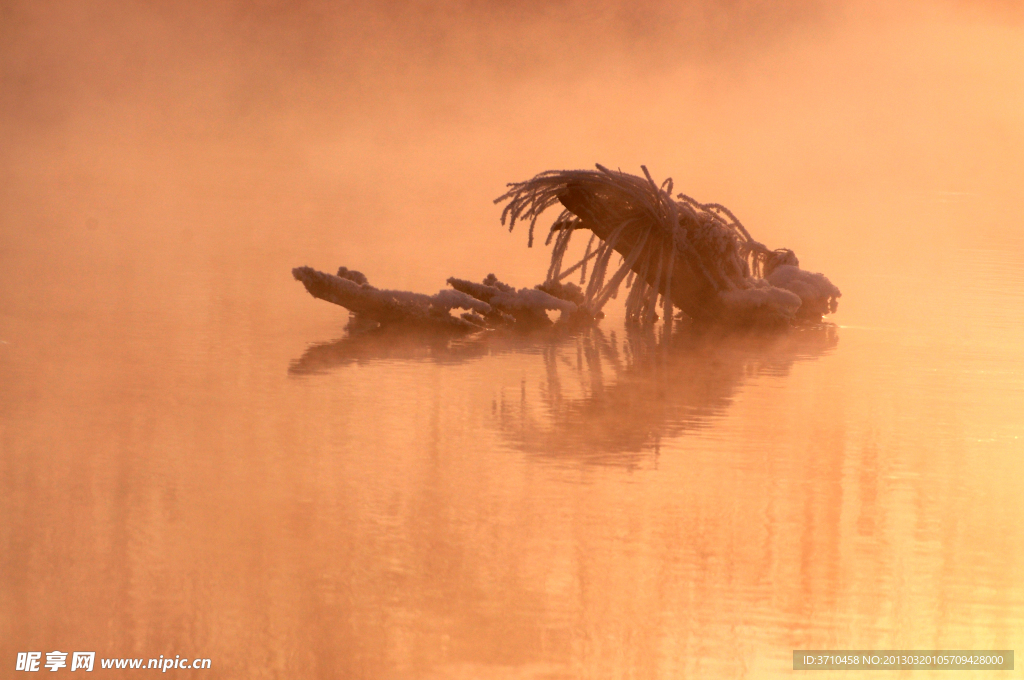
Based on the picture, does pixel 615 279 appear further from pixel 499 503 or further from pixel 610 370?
pixel 499 503

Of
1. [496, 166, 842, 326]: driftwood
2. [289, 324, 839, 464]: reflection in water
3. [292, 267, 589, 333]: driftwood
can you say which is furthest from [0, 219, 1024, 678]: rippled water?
[496, 166, 842, 326]: driftwood

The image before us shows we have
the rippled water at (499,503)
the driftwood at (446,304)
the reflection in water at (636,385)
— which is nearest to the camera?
the rippled water at (499,503)

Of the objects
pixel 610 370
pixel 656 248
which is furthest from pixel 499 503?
pixel 656 248

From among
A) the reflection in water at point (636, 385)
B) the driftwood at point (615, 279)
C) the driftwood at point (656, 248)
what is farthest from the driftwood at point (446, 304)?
the reflection in water at point (636, 385)

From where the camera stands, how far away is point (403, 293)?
906 centimetres

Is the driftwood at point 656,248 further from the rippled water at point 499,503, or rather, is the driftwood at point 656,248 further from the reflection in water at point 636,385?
the rippled water at point 499,503

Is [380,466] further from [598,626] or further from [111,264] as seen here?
[111,264]

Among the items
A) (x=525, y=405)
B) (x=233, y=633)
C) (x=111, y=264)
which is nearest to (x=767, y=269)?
(x=525, y=405)

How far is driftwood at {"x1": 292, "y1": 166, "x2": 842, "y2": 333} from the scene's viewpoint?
9000 millimetres

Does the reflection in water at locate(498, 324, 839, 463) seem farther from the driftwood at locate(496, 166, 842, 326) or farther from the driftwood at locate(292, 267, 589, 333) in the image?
the driftwood at locate(292, 267, 589, 333)

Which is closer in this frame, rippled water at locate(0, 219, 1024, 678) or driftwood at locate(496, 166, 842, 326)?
rippled water at locate(0, 219, 1024, 678)

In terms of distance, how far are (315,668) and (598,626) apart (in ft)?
3.08

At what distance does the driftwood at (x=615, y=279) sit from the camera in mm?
9000

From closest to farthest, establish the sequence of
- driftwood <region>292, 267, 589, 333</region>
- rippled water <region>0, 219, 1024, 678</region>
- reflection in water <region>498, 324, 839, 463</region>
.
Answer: rippled water <region>0, 219, 1024, 678</region> → reflection in water <region>498, 324, 839, 463</region> → driftwood <region>292, 267, 589, 333</region>
